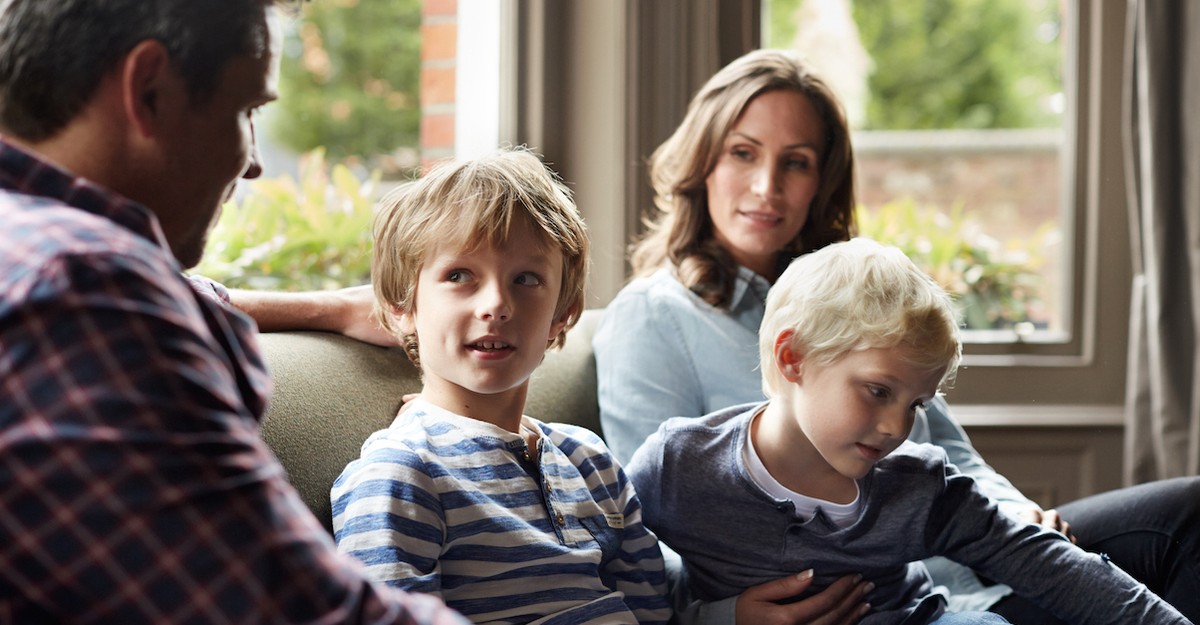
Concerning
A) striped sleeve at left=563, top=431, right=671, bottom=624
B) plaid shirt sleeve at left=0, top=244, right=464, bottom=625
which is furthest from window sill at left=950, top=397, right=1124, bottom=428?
plaid shirt sleeve at left=0, top=244, right=464, bottom=625

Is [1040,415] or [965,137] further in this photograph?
[965,137]

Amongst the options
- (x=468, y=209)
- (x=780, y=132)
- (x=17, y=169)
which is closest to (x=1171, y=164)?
(x=780, y=132)

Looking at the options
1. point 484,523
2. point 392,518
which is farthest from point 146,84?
point 484,523

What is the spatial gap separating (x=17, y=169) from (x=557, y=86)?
1794 millimetres

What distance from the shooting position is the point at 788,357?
133cm

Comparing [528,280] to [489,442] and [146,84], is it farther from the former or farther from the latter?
Answer: [146,84]

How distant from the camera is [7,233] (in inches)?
25.8

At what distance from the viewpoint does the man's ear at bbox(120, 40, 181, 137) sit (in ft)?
2.38

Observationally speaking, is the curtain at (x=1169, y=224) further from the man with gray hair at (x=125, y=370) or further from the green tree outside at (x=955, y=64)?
the green tree outside at (x=955, y=64)

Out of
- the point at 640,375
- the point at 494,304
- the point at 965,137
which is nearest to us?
the point at 494,304

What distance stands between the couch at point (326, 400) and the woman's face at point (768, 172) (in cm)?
48

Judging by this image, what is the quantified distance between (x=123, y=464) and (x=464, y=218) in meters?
0.66

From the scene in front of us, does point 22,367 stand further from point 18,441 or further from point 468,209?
point 468,209

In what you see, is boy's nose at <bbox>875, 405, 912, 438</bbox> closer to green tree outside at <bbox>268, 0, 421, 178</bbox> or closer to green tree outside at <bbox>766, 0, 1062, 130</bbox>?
green tree outside at <bbox>766, 0, 1062, 130</bbox>
